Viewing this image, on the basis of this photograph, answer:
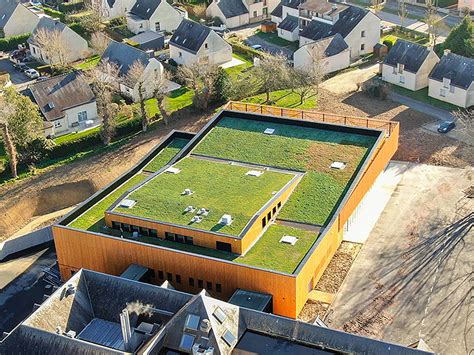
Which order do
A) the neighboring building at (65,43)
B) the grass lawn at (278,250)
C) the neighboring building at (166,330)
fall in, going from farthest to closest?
the neighboring building at (65,43)
the grass lawn at (278,250)
the neighboring building at (166,330)

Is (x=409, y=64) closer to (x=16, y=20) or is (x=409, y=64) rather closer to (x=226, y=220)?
(x=226, y=220)

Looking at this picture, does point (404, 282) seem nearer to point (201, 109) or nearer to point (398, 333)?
point (398, 333)

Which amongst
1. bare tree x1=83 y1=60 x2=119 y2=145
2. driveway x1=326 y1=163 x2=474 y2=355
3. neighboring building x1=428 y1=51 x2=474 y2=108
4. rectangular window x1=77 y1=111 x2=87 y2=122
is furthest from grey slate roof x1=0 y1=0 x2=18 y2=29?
driveway x1=326 y1=163 x2=474 y2=355

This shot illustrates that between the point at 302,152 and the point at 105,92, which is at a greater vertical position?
the point at 105,92

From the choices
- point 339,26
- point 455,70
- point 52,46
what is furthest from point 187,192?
point 339,26

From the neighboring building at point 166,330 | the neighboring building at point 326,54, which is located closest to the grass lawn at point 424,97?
the neighboring building at point 326,54

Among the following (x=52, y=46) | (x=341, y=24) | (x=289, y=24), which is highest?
(x=341, y=24)

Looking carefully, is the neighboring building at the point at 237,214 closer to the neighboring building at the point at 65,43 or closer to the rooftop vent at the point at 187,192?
the rooftop vent at the point at 187,192
